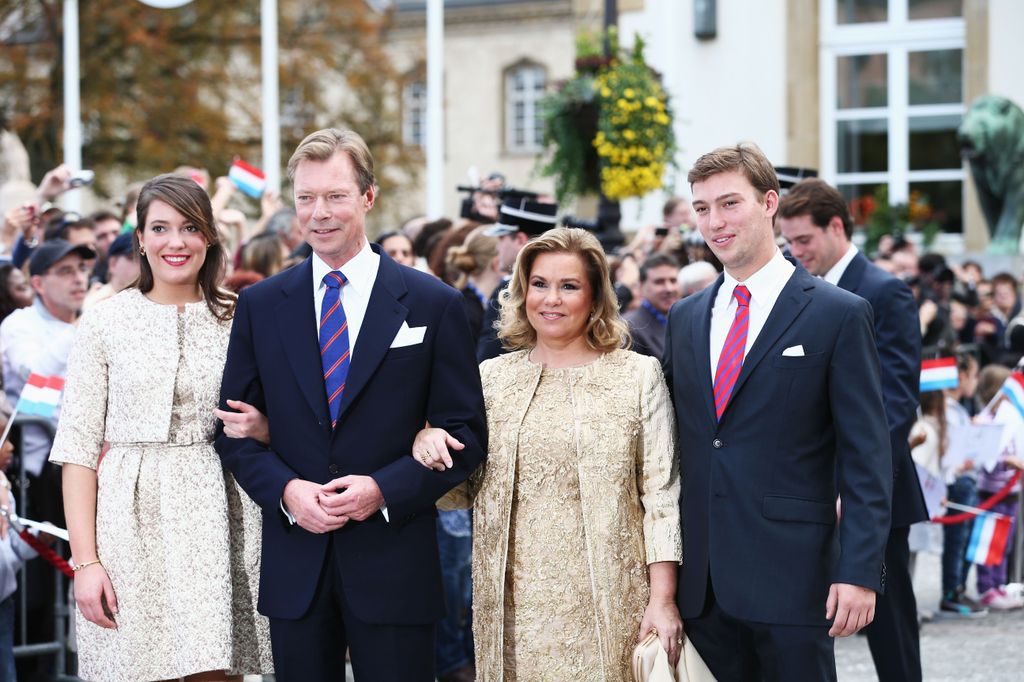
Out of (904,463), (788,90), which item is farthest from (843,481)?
(788,90)

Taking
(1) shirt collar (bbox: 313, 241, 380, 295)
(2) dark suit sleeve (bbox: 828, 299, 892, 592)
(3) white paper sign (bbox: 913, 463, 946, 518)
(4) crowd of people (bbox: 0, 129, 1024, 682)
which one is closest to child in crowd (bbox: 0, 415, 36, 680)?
(4) crowd of people (bbox: 0, 129, 1024, 682)

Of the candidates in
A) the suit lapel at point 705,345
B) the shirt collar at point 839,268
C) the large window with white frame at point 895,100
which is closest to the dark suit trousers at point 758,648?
the suit lapel at point 705,345

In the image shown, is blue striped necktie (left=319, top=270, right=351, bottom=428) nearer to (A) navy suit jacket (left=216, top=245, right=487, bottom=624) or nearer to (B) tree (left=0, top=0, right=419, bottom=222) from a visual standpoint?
(A) navy suit jacket (left=216, top=245, right=487, bottom=624)

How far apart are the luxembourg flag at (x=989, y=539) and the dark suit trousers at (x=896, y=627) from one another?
3448 millimetres

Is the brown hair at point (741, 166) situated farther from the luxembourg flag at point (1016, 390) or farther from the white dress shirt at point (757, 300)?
the luxembourg flag at point (1016, 390)

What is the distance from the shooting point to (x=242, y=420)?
442 centimetres

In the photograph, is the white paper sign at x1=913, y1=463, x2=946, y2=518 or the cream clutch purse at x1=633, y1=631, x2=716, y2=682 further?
the white paper sign at x1=913, y1=463, x2=946, y2=518

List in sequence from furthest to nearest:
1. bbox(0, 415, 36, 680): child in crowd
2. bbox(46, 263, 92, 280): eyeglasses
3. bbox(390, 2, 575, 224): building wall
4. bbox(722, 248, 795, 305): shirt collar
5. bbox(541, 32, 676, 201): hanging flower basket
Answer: bbox(390, 2, 575, 224): building wall → bbox(541, 32, 676, 201): hanging flower basket → bbox(46, 263, 92, 280): eyeglasses → bbox(0, 415, 36, 680): child in crowd → bbox(722, 248, 795, 305): shirt collar

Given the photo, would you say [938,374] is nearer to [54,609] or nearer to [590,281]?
[590,281]

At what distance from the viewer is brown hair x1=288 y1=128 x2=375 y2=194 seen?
175 inches

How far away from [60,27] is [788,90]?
16035 mm

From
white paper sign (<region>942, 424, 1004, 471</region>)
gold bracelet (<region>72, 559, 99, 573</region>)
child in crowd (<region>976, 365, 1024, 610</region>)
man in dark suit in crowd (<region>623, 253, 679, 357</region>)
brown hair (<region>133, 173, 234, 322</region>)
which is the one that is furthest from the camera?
child in crowd (<region>976, 365, 1024, 610</region>)

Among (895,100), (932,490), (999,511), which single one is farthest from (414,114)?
(932,490)

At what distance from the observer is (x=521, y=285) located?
4.76 metres
